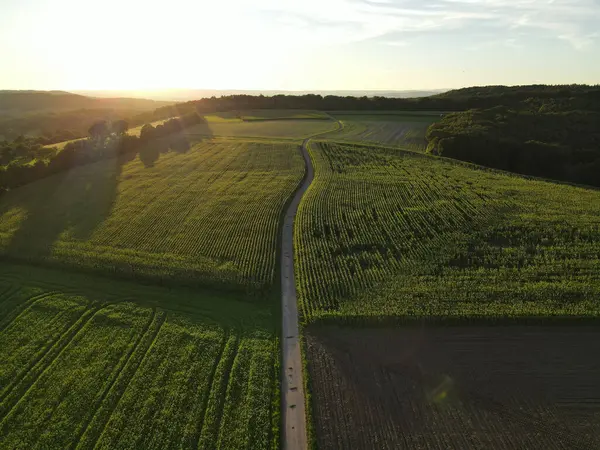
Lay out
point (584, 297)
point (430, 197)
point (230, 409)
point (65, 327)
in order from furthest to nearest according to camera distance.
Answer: point (430, 197)
point (584, 297)
point (65, 327)
point (230, 409)

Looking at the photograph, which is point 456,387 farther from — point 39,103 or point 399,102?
point 39,103

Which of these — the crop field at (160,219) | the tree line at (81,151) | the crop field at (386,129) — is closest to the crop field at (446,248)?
the crop field at (160,219)

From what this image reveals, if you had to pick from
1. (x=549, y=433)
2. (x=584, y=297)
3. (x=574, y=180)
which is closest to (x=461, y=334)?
(x=549, y=433)

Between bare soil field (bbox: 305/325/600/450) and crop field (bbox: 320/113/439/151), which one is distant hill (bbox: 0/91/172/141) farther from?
bare soil field (bbox: 305/325/600/450)

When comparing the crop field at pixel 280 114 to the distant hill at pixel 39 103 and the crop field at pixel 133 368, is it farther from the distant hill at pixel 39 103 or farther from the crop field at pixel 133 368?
the distant hill at pixel 39 103

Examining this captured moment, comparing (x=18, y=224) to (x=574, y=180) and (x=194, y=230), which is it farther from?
(x=574, y=180)

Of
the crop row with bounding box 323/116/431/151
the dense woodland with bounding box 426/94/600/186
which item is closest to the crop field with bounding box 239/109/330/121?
the crop row with bounding box 323/116/431/151
